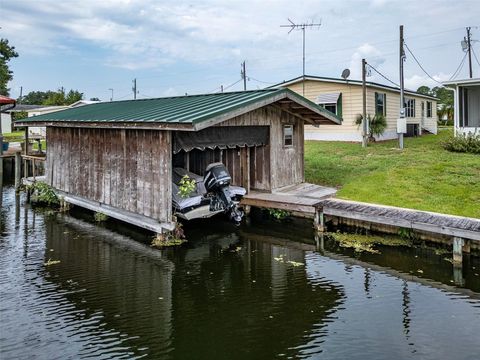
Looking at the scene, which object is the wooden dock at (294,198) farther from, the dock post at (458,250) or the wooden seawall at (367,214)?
the dock post at (458,250)

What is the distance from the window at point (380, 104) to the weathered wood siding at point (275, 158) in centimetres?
1302

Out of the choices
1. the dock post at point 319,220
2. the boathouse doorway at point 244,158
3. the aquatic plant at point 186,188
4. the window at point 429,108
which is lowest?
the dock post at point 319,220

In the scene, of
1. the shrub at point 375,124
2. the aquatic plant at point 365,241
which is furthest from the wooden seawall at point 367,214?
the shrub at point 375,124

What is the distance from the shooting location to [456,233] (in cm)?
927

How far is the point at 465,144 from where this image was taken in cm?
1923

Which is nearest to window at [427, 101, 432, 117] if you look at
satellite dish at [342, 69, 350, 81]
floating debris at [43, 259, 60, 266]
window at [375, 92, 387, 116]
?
window at [375, 92, 387, 116]

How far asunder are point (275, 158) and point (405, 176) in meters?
4.47

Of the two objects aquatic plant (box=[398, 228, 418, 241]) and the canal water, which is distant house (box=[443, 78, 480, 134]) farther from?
Result: the canal water

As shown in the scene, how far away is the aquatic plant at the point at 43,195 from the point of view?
15.7 meters

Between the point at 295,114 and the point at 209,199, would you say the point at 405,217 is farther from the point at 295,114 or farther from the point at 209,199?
the point at 295,114

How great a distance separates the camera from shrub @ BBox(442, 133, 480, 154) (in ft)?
62.0

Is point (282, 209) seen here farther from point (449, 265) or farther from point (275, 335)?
point (275, 335)

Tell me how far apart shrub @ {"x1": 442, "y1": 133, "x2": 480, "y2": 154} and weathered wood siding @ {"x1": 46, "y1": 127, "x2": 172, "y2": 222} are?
14418 millimetres

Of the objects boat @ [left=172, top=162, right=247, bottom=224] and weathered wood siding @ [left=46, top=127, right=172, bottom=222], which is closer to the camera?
weathered wood siding @ [left=46, top=127, right=172, bottom=222]
